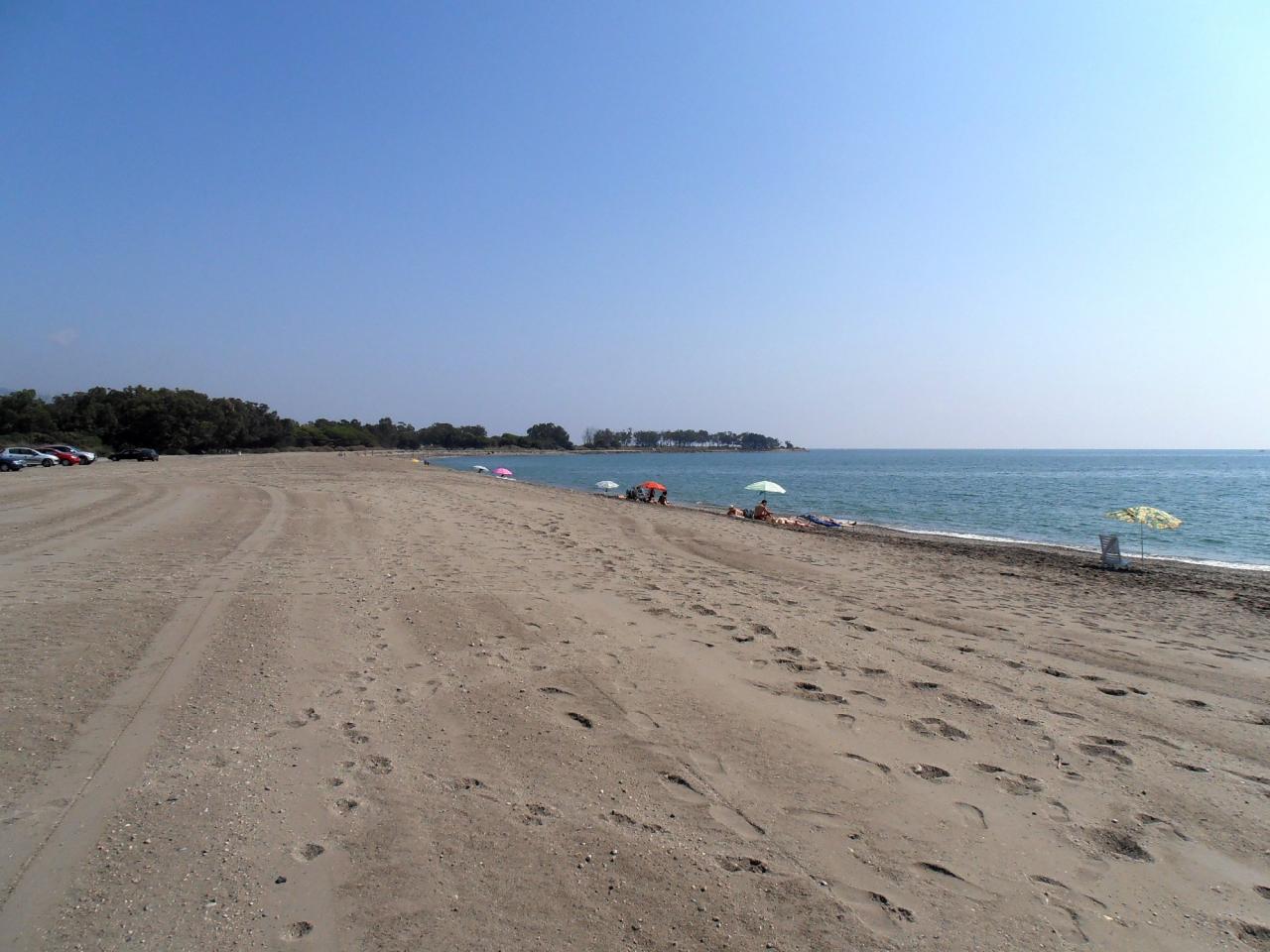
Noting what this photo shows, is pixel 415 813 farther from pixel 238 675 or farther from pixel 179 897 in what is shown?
pixel 238 675

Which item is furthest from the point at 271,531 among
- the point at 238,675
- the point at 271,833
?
the point at 271,833

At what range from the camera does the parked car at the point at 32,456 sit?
143 ft

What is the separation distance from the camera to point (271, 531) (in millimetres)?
13953

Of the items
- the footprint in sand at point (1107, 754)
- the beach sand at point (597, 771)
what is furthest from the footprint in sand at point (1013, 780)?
the footprint in sand at point (1107, 754)

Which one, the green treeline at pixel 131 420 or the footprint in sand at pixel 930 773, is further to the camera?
the green treeline at pixel 131 420

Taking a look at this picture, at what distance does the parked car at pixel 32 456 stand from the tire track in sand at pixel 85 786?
4985 cm

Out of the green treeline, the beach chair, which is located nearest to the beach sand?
the beach chair

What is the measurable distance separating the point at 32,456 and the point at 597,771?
2181 inches

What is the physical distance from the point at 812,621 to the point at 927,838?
197 inches

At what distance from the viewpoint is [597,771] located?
4.36 meters

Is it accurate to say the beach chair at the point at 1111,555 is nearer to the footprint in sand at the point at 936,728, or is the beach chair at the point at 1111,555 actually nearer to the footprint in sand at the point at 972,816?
the footprint in sand at the point at 936,728

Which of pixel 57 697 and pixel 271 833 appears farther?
pixel 57 697

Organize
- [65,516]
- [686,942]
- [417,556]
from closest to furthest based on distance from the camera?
[686,942]
[417,556]
[65,516]

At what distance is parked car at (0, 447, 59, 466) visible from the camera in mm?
43594
